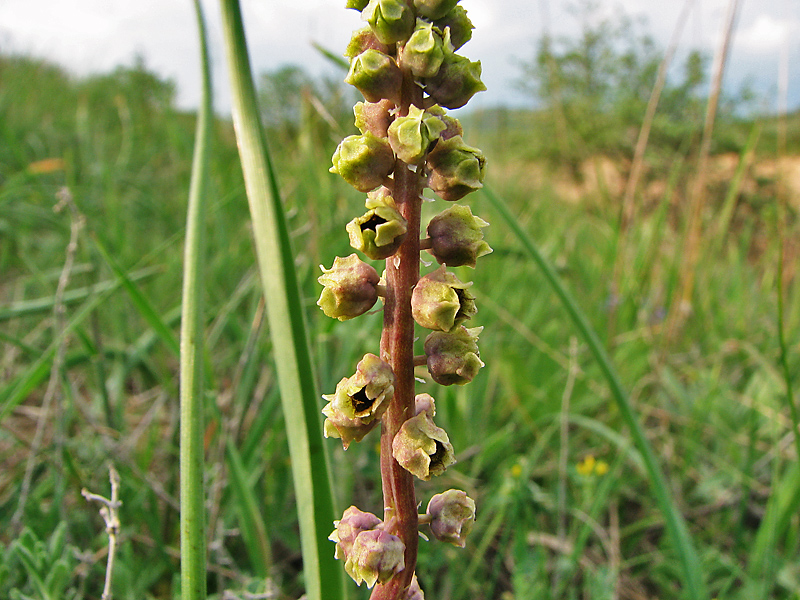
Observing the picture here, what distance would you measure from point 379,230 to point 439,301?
12 centimetres

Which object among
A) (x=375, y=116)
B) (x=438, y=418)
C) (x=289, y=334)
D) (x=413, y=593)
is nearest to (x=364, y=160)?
(x=375, y=116)

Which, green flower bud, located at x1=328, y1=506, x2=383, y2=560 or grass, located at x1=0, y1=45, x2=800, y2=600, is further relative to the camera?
grass, located at x1=0, y1=45, x2=800, y2=600

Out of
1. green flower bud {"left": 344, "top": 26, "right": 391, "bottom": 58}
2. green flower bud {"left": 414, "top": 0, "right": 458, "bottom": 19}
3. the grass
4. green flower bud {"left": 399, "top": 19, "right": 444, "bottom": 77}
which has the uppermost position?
green flower bud {"left": 414, "top": 0, "right": 458, "bottom": 19}

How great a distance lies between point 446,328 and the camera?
82 centimetres

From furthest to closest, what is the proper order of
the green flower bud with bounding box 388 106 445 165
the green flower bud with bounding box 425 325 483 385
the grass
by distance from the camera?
the grass → the green flower bud with bounding box 425 325 483 385 → the green flower bud with bounding box 388 106 445 165

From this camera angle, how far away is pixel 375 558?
80 cm

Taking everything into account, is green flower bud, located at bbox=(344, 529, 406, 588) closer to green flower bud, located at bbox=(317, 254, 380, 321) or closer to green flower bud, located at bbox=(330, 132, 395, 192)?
green flower bud, located at bbox=(317, 254, 380, 321)

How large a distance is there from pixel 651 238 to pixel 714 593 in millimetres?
1845

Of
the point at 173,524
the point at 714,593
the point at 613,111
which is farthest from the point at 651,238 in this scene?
the point at 613,111

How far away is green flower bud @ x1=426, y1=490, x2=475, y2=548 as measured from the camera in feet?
2.92

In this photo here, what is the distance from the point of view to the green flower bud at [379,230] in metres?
0.78

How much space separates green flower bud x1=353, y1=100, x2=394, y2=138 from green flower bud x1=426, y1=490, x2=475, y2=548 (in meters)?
0.54

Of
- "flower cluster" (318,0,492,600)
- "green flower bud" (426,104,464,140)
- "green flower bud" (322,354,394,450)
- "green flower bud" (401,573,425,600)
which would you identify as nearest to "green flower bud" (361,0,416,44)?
"flower cluster" (318,0,492,600)

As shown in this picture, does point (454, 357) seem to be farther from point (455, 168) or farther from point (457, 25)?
point (457, 25)
